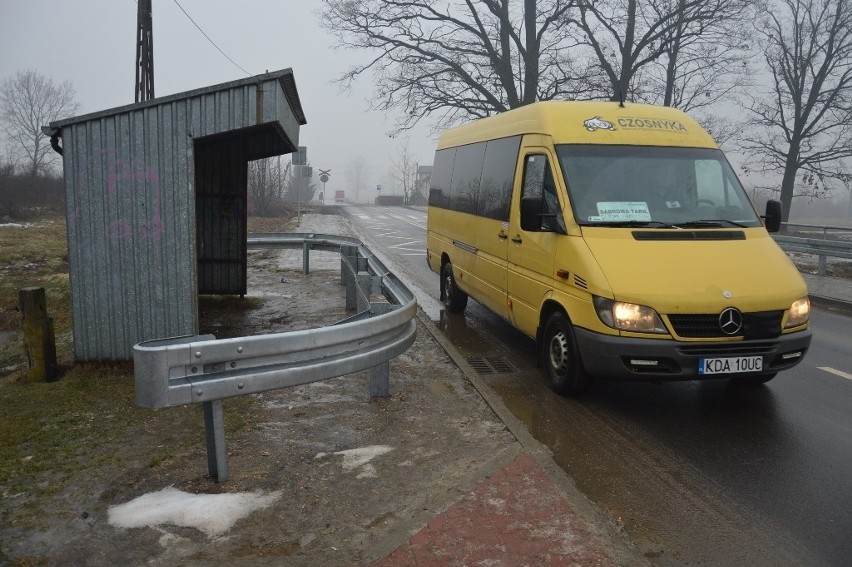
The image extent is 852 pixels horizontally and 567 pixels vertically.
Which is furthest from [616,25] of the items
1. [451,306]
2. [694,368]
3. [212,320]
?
[694,368]

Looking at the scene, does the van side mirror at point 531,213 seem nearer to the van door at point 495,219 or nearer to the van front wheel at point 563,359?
the van front wheel at point 563,359

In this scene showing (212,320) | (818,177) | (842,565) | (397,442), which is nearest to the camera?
(842,565)

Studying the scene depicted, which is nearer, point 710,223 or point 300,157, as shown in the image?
point 710,223

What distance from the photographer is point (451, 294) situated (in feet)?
33.7

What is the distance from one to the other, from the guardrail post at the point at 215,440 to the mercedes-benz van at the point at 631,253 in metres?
2.99

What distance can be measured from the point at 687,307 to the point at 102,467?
14.1 feet

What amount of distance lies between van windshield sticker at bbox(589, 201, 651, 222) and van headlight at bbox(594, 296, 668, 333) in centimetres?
103

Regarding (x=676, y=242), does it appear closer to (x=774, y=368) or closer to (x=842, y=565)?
(x=774, y=368)

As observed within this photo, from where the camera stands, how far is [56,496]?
402cm

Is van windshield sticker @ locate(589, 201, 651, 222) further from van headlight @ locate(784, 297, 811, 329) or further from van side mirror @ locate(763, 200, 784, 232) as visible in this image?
van side mirror @ locate(763, 200, 784, 232)

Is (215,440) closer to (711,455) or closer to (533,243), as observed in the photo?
(711,455)

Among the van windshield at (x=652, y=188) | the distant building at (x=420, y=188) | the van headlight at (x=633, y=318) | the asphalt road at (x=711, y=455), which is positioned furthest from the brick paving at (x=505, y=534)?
the distant building at (x=420, y=188)

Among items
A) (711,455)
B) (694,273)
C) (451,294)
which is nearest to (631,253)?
(694,273)

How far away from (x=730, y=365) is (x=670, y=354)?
51cm
